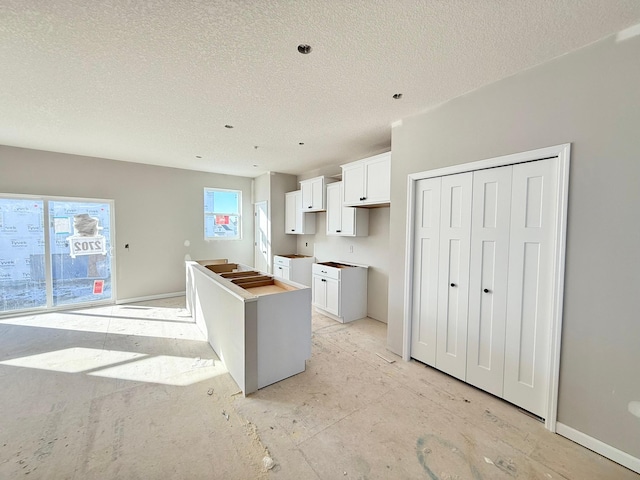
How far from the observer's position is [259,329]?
7.48 feet

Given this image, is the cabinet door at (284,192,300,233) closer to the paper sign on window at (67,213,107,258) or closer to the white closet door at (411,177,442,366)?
the white closet door at (411,177,442,366)

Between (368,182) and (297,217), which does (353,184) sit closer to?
(368,182)

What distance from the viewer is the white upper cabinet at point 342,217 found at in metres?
4.01

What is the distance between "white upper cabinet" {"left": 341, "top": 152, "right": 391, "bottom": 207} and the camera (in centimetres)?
324

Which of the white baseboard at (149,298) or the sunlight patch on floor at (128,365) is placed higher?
the white baseboard at (149,298)

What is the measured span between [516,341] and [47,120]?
204 inches

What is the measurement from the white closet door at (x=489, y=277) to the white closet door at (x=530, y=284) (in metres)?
0.06

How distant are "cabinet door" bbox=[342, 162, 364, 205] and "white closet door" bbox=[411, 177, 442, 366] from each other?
1014mm

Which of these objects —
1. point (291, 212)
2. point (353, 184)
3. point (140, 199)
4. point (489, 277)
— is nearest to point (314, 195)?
point (291, 212)

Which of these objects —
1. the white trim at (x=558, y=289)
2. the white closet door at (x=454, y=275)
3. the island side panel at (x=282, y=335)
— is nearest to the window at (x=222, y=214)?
the island side panel at (x=282, y=335)

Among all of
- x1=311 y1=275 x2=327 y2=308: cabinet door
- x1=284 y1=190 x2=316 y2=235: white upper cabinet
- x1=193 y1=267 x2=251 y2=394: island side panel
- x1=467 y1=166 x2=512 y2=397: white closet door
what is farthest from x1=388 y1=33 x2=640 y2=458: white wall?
x1=284 y1=190 x2=316 y2=235: white upper cabinet

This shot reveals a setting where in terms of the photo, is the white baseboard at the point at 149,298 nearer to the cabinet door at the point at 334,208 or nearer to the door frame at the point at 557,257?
the cabinet door at the point at 334,208

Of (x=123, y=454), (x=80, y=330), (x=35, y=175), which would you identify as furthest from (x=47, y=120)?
(x=123, y=454)

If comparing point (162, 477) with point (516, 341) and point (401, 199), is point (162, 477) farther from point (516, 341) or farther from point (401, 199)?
point (401, 199)
